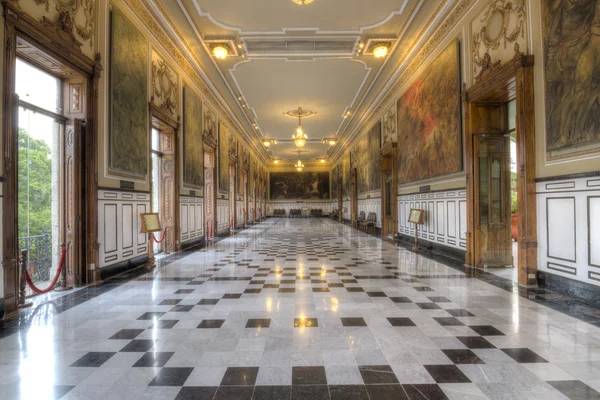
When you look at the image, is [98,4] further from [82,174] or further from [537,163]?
[537,163]

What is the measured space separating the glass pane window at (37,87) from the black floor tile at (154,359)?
14.1 feet

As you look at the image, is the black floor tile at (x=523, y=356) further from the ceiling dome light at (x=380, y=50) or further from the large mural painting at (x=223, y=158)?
the large mural painting at (x=223, y=158)

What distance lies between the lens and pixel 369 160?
54.7 feet

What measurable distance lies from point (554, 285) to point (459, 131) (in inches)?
152

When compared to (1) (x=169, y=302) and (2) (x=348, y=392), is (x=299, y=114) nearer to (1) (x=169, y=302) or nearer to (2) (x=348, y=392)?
(1) (x=169, y=302)

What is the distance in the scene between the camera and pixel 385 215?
14070 millimetres

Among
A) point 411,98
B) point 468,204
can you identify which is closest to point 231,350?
point 468,204

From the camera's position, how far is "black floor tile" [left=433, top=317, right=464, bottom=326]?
3.72 meters

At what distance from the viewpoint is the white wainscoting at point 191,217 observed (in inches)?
396

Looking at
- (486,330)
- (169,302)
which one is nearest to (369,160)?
(169,302)

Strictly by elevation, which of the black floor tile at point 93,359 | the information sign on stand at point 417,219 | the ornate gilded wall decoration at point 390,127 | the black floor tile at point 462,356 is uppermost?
the ornate gilded wall decoration at point 390,127

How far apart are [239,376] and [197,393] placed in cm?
35

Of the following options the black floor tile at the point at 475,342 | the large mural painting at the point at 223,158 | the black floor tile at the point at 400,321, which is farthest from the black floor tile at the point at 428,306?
the large mural painting at the point at 223,158

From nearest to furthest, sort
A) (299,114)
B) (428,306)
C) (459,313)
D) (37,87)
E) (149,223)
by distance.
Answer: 1. (459,313)
2. (428,306)
3. (37,87)
4. (149,223)
5. (299,114)
